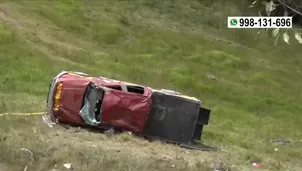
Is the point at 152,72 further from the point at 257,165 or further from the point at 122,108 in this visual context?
the point at 257,165

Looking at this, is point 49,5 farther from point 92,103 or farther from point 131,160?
point 131,160

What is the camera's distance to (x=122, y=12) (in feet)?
106

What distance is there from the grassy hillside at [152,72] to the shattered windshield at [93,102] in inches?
25.1

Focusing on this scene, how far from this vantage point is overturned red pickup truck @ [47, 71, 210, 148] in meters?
11.1

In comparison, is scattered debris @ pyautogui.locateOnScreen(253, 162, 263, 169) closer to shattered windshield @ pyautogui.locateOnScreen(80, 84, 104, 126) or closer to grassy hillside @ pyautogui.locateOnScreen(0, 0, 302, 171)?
grassy hillside @ pyautogui.locateOnScreen(0, 0, 302, 171)

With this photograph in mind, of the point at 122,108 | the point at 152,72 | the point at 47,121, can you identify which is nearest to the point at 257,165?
the point at 122,108

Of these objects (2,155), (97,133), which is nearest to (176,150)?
(97,133)

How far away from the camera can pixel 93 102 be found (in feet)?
37.0

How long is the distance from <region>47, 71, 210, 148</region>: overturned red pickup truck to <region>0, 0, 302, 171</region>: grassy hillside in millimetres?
537


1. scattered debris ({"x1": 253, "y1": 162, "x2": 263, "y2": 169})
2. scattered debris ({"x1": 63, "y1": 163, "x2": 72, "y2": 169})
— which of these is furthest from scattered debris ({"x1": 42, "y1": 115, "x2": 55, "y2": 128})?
scattered debris ({"x1": 253, "y1": 162, "x2": 263, "y2": 169})

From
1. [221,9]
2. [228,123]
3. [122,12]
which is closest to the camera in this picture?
[228,123]

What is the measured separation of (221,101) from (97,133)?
454 inches

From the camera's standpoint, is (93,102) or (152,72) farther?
(152,72)

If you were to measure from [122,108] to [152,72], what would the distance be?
12064 mm
